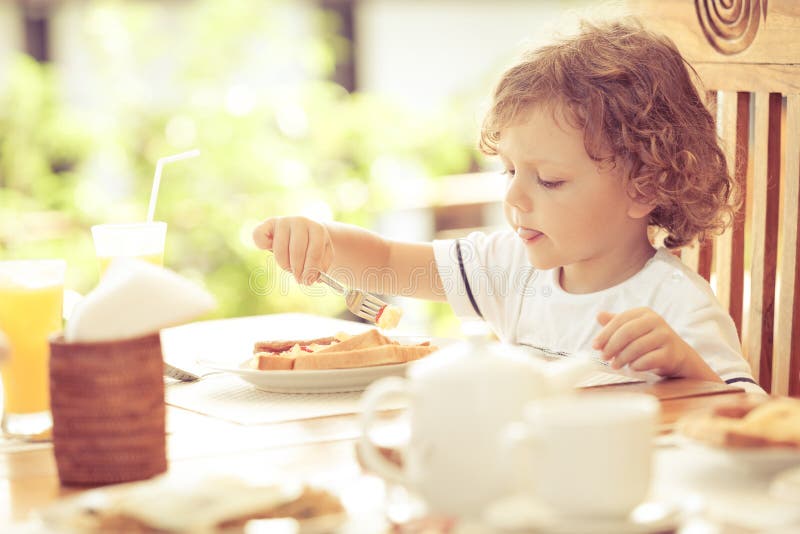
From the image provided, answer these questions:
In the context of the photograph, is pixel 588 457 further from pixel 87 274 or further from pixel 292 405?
pixel 87 274

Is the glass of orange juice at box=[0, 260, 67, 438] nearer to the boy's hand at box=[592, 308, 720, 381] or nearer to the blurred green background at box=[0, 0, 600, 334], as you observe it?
the boy's hand at box=[592, 308, 720, 381]

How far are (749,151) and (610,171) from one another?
32 centimetres

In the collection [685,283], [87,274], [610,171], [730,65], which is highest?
[730,65]

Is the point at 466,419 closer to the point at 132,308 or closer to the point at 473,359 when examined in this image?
the point at 473,359

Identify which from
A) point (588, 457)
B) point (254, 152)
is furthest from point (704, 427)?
point (254, 152)

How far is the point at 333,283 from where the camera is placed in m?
1.46

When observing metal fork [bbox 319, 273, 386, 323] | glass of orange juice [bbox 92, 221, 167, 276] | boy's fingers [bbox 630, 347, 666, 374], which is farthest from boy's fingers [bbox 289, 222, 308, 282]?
boy's fingers [bbox 630, 347, 666, 374]

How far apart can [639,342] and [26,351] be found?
638mm

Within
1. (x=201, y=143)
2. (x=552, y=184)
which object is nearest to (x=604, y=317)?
(x=552, y=184)

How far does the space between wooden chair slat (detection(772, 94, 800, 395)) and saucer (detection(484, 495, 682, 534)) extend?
914mm

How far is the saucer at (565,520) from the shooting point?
673mm

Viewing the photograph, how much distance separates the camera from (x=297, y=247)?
1.59 meters

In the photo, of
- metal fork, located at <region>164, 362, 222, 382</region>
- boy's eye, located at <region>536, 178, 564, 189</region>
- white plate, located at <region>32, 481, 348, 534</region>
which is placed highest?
boy's eye, located at <region>536, 178, 564, 189</region>

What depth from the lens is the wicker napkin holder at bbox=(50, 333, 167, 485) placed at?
0.87 metres
